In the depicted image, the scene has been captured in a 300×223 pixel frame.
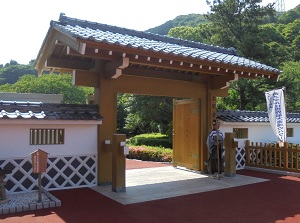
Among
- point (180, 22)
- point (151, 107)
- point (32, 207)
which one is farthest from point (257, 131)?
point (180, 22)

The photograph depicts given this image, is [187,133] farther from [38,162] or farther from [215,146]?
[38,162]

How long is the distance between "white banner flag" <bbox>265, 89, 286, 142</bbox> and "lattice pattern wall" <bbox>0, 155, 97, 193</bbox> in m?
5.49

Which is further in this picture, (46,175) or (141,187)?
(141,187)

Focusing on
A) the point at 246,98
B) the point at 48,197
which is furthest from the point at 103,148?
the point at 246,98

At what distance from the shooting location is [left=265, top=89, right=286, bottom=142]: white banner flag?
9273 mm

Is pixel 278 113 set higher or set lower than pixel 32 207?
higher

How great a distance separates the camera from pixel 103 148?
25.9ft

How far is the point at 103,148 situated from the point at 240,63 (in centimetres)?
440

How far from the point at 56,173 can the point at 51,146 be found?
25.4 inches

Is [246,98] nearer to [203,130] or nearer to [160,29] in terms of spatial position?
[203,130]

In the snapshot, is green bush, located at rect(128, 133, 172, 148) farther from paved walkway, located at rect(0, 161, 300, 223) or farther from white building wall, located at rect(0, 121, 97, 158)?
white building wall, located at rect(0, 121, 97, 158)

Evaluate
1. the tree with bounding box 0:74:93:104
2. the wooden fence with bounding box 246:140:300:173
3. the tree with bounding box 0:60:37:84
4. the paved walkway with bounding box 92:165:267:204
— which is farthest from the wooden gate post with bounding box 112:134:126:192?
the tree with bounding box 0:60:37:84

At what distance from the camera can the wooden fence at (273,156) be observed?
31.4 feet

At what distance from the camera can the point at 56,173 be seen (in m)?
7.27
